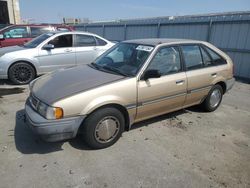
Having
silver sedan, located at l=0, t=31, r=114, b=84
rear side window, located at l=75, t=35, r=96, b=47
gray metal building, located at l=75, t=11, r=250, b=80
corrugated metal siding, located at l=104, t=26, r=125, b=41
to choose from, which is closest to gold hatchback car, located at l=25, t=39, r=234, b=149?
silver sedan, located at l=0, t=31, r=114, b=84

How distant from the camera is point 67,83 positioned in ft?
11.4

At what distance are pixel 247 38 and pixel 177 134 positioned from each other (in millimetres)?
6663

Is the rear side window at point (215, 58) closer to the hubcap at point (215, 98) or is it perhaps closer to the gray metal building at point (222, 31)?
the hubcap at point (215, 98)

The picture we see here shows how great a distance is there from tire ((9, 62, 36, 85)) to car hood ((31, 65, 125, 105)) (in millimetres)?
3131

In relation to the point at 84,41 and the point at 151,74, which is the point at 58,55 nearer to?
the point at 84,41

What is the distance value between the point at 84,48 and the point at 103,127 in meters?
A: 4.79

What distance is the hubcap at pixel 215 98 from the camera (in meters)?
5.05

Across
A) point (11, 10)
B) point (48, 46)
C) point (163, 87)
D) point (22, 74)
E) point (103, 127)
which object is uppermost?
point (11, 10)

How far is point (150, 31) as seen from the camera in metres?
13.3

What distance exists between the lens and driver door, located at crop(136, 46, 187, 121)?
373 cm

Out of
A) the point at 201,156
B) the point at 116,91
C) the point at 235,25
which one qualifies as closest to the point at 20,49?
the point at 116,91

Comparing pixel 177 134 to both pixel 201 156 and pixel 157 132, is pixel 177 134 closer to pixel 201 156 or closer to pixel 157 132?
pixel 157 132

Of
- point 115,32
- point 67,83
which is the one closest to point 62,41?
point 67,83

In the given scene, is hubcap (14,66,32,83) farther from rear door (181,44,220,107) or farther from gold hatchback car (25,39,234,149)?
rear door (181,44,220,107)
